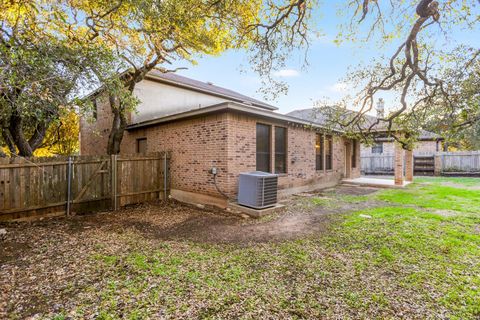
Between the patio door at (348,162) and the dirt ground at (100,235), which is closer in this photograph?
the dirt ground at (100,235)

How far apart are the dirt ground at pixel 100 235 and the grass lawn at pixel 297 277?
160mm

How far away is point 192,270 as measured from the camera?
3.33 metres

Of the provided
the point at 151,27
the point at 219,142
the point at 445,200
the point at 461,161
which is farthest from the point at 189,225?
the point at 461,161

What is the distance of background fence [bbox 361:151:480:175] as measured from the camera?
1603 cm

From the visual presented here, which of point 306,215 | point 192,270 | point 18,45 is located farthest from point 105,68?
point 306,215

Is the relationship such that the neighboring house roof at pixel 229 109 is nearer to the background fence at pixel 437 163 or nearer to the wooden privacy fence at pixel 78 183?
the wooden privacy fence at pixel 78 183

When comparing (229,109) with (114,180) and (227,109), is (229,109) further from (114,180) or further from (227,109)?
(114,180)

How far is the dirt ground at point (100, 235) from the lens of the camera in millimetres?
2959

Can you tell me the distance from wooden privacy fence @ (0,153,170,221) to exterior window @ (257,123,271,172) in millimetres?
3422

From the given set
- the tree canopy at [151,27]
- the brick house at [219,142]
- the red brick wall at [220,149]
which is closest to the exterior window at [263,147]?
the brick house at [219,142]

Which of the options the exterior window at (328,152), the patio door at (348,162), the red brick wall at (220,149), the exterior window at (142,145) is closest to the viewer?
the red brick wall at (220,149)

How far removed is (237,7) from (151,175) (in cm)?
589

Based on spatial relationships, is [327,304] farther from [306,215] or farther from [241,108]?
[241,108]

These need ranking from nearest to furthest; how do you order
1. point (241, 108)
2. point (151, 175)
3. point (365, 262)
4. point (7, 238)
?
1. point (365, 262)
2. point (7, 238)
3. point (241, 108)
4. point (151, 175)
